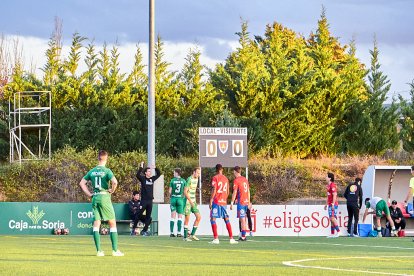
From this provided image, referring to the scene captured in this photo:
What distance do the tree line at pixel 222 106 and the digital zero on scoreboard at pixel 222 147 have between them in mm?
7449

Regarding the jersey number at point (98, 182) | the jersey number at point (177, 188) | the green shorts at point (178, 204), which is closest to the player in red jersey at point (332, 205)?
the green shorts at point (178, 204)

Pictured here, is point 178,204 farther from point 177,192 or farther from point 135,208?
point 135,208

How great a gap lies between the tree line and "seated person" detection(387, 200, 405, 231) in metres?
10.4

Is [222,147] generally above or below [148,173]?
above

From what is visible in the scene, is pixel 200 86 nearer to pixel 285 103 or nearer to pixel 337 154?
pixel 285 103

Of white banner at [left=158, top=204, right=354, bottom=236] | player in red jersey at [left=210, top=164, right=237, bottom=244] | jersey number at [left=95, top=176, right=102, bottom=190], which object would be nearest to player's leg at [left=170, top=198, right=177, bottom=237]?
white banner at [left=158, top=204, right=354, bottom=236]

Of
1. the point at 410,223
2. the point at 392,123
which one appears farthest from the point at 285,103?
the point at 410,223

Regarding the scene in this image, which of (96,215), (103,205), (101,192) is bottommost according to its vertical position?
(96,215)

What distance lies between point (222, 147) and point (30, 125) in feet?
34.8

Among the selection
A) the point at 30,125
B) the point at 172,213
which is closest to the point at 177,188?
the point at 172,213

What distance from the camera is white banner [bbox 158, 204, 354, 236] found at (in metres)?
37.2

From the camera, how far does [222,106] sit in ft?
156

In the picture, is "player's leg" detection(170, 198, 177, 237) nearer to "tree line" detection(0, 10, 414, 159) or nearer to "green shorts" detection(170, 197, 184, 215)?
"green shorts" detection(170, 197, 184, 215)

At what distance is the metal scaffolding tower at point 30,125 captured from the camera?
45.1 meters
